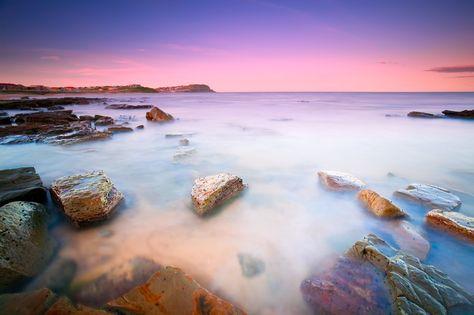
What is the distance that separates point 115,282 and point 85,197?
1.29m

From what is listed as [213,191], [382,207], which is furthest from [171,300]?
[382,207]

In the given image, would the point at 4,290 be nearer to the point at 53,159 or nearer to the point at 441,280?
the point at 441,280

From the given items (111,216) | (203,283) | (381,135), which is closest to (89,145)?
(111,216)

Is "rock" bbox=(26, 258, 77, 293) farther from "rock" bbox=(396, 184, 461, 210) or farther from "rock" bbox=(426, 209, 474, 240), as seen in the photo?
"rock" bbox=(396, 184, 461, 210)

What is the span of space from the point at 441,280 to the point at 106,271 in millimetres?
3192

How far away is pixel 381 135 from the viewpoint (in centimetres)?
963

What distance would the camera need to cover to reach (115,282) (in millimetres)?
2379

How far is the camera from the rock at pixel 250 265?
8.38 ft

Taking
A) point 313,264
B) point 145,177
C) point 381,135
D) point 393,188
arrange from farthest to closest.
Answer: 1. point 381,135
2. point 145,177
3. point 393,188
4. point 313,264

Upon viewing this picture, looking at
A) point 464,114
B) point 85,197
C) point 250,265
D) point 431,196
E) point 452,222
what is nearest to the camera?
point 250,265

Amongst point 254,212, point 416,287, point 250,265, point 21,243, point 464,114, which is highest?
point 464,114

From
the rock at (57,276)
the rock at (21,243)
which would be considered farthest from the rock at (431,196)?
the rock at (21,243)

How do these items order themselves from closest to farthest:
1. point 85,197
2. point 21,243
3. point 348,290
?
1. point 348,290
2. point 21,243
3. point 85,197

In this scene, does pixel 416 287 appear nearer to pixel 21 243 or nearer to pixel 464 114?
pixel 21 243
